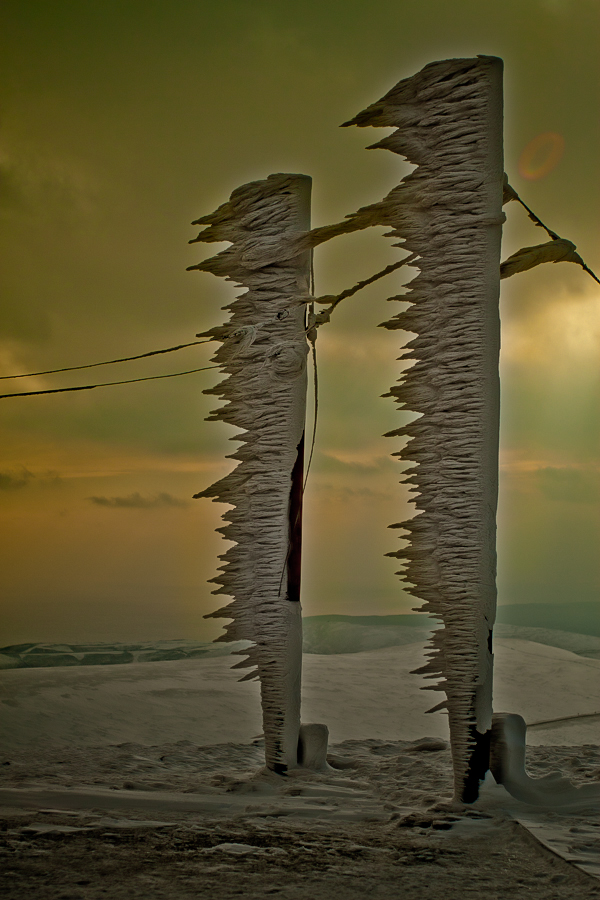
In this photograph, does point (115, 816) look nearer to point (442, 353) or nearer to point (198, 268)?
point (442, 353)

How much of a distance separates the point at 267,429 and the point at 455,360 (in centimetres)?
169

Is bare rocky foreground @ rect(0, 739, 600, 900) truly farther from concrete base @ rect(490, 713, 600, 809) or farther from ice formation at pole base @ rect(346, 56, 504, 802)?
ice formation at pole base @ rect(346, 56, 504, 802)

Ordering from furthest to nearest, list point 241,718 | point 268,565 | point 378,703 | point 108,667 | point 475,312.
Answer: point 108,667 → point 378,703 → point 241,718 → point 268,565 → point 475,312

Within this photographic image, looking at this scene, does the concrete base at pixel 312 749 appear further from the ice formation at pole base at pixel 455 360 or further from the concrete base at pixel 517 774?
the concrete base at pixel 517 774

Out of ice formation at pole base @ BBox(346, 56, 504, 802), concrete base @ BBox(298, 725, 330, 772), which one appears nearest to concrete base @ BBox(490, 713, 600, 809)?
ice formation at pole base @ BBox(346, 56, 504, 802)

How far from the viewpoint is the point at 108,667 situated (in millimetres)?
10398

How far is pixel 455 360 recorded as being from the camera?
16.5 feet

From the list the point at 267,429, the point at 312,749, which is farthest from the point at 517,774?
the point at 267,429

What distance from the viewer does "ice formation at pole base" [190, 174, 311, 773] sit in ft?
19.1

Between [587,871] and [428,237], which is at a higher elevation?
[428,237]

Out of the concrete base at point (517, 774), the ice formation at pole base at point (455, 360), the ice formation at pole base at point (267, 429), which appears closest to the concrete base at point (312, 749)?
the ice formation at pole base at point (267, 429)

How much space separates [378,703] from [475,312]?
19.9 feet

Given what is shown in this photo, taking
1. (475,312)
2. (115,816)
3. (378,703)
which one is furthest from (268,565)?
(378,703)

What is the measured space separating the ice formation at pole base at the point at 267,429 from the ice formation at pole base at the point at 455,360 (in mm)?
1060
